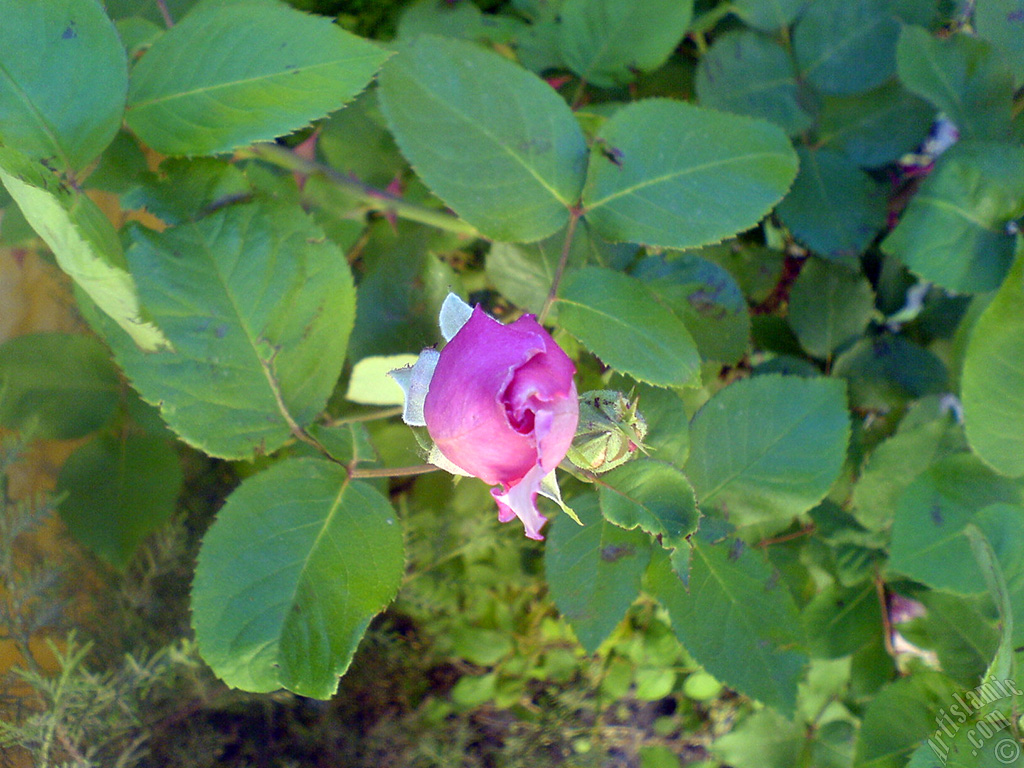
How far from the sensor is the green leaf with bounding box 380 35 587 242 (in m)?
0.59

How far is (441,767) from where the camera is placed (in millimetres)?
1053

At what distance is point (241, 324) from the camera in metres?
0.59

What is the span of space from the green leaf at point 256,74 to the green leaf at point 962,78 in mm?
586

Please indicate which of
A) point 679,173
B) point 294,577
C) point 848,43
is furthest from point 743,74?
point 294,577

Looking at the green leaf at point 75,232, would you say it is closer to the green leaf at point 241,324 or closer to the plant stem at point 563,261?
the green leaf at point 241,324

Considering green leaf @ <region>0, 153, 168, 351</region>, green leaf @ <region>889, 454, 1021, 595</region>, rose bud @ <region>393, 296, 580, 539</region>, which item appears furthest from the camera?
green leaf @ <region>889, 454, 1021, 595</region>

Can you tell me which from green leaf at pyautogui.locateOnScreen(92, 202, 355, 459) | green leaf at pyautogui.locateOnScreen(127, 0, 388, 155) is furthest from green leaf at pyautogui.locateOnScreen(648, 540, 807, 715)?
green leaf at pyautogui.locateOnScreen(127, 0, 388, 155)

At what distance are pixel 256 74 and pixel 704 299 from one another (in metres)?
0.47

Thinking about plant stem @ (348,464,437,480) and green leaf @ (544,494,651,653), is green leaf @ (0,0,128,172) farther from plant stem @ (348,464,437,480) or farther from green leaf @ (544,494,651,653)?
green leaf @ (544,494,651,653)

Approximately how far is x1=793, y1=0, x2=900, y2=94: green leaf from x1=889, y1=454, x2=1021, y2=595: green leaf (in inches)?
18.8

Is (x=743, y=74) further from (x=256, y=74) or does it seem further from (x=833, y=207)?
(x=256, y=74)

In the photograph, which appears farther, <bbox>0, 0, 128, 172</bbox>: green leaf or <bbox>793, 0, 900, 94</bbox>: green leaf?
<bbox>793, 0, 900, 94</bbox>: green leaf

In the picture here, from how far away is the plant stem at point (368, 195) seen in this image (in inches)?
32.4

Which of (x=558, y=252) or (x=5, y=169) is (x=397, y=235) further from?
(x=5, y=169)
